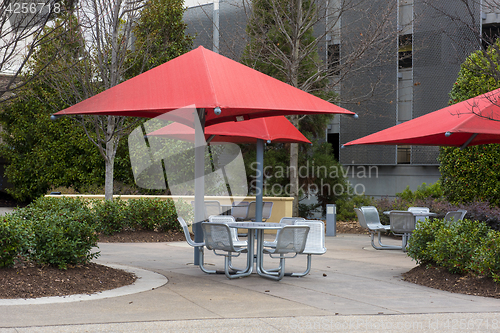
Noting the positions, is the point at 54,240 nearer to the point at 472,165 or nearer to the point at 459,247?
the point at 459,247

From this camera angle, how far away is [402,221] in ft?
34.1

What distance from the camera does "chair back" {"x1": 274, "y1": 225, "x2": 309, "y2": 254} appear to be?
6.85 meters

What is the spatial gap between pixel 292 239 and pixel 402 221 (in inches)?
167

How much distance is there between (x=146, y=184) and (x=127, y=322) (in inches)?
580

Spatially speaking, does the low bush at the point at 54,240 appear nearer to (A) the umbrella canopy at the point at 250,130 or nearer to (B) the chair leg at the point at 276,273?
(B) the chair leg at the point at 276,273

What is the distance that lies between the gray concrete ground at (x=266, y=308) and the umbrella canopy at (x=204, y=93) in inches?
88.8

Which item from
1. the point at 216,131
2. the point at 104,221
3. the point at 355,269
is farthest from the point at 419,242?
the point at 104,221

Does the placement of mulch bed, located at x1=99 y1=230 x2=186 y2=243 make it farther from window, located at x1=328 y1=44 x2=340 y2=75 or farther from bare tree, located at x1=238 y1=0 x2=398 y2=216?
window, located at x1=328 y1=44 x2=340 y2=75

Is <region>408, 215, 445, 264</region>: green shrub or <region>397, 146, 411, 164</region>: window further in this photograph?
<region>397, 146, 411, 164</region>: window

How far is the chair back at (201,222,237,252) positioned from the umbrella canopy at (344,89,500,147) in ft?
11.8

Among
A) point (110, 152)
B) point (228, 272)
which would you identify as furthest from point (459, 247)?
point (110, 152)

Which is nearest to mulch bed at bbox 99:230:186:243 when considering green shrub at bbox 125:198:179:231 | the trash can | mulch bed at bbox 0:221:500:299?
green shrub at bbox 125:198:179:231

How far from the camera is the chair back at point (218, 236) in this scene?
22.7ft

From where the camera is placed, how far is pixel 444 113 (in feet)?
29.8
